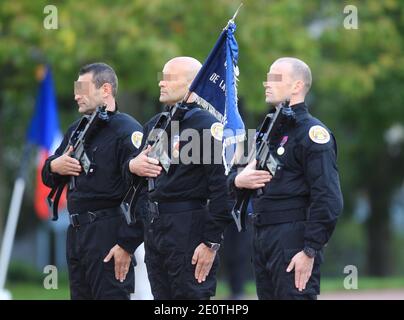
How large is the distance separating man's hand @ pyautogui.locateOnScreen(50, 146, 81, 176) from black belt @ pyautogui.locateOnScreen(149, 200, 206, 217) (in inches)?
28.0

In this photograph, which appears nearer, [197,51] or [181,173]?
[181,173]

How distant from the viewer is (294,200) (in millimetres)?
7457

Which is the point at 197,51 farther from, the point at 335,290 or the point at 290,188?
the point at 290,188

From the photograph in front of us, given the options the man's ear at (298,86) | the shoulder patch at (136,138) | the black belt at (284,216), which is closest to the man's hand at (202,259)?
the black belt at (284,216)

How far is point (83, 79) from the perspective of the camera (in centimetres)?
849

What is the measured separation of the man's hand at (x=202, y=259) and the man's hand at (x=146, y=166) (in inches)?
23.6

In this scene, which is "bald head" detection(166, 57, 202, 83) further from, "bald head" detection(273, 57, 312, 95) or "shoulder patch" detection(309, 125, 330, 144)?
"shoulder patch" detection(309, 125, 330, 144)

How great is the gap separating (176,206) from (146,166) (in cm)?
35

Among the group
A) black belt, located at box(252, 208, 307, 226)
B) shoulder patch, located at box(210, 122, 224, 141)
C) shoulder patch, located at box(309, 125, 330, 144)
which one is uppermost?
shoulder patch, located at box(210, 122, 224, 141)

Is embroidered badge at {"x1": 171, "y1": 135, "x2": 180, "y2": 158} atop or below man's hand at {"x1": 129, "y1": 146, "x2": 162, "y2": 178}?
atop

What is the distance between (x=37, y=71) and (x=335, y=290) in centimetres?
597

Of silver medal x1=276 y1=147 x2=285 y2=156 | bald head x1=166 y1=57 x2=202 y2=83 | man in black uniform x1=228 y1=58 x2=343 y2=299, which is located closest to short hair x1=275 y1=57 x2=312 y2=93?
man in black uniform x1=228 y1=58 x2=343 y2=299

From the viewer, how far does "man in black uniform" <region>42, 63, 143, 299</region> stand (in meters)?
8.21

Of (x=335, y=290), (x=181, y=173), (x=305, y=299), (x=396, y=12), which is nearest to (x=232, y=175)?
(x=181, y=173)
